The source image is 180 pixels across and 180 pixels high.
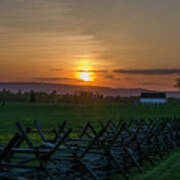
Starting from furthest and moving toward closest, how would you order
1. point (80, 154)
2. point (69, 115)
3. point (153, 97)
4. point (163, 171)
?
point (153, 97)
point (69, 115)
point (163, 171)
point (80, 154)

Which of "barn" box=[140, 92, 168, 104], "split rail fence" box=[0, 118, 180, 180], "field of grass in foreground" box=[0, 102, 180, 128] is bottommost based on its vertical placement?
"split rail fence" box=[0, 118, 180, 180]

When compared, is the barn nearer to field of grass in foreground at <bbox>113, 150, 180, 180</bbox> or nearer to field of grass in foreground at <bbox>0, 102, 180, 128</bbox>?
field of grass in foreground at <bbox>0, 102, 180, 128</bbox>

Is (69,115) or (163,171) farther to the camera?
(69,115)

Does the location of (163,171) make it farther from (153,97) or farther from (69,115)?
(153,97)

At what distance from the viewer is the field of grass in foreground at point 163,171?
11914 millimetres

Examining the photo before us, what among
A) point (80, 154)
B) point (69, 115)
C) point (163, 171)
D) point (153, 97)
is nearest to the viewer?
point (80, 154)

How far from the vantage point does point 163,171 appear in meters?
13.0

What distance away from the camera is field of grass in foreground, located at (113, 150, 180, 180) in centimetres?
1191

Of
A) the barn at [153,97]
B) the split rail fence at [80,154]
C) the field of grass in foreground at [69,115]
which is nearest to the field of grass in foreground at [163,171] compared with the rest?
the split rail fence at [80,154]

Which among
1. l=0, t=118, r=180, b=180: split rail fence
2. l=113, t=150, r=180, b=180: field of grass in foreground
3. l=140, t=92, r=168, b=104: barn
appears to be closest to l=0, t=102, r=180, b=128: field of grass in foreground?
l=113, t=150, r=180, b=180: field of grass in foreground

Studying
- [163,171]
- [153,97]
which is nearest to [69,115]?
[163,171]

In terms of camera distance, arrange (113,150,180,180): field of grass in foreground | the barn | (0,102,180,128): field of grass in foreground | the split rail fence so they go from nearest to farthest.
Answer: the split rail fence
(113,150,180,180): field of grass in foreground
(0,102,180,128): field of grass in foreground
the barn

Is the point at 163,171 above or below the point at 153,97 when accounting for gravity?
below

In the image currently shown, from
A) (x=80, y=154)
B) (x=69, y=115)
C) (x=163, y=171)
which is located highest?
(x=69, y=115)
